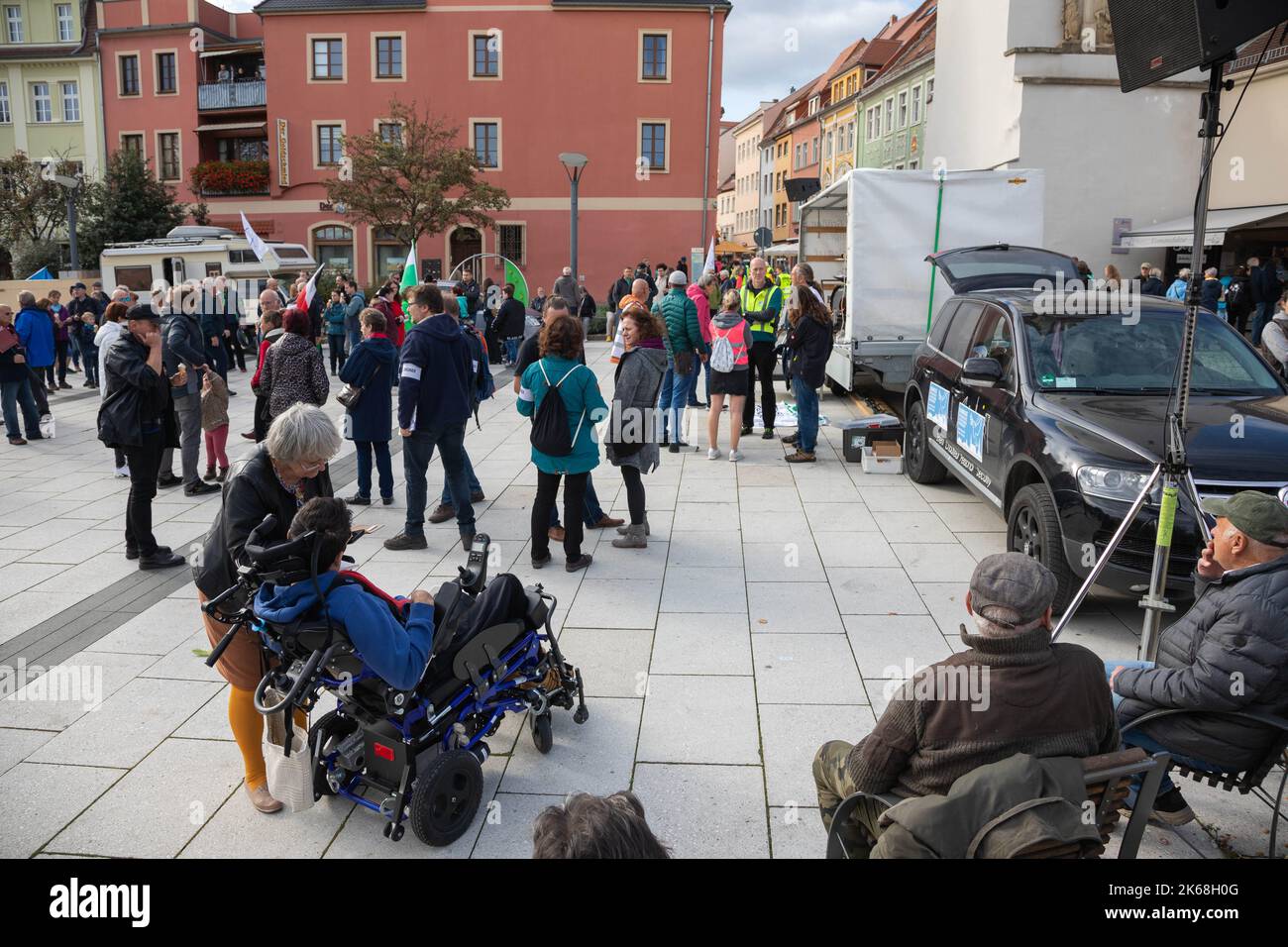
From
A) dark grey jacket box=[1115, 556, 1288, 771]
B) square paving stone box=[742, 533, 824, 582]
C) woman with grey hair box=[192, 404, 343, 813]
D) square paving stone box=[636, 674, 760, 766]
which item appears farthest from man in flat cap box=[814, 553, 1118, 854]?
square paving stone box=[742, 533, 824, 582]

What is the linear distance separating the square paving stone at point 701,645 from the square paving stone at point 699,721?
5.3 inches

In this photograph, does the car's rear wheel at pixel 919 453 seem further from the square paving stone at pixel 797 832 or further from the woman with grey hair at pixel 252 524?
the woman with grey hair at pixel 252 524

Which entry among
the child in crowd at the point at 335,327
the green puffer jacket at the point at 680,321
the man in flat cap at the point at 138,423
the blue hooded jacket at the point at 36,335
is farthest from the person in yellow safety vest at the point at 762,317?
the child in crowd at the point at 335,327

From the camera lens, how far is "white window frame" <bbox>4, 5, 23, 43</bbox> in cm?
4797

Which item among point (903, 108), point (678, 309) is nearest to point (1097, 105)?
point (678, 309)

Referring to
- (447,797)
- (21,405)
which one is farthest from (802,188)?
(447,797)

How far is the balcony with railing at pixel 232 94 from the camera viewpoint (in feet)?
138

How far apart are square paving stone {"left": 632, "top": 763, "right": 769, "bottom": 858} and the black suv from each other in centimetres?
264

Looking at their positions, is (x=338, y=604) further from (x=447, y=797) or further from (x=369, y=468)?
(x=369, y=468)

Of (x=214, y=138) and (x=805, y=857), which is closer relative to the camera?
(x=805, y=857)

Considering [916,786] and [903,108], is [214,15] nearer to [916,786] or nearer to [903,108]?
[903,108]

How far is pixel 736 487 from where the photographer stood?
31.8 feet

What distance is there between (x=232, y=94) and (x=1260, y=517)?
46852 mm
